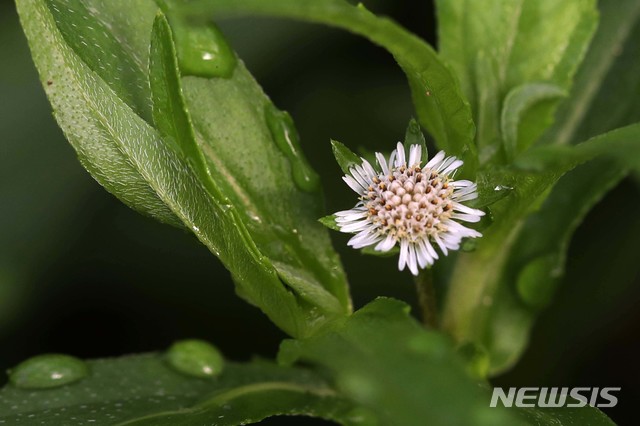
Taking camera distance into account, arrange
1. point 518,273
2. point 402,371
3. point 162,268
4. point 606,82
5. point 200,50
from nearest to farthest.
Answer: point 402,371 < point 200,50 < point 518,273 < point 606,82 < point 162,268

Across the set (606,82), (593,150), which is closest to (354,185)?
(593,150)

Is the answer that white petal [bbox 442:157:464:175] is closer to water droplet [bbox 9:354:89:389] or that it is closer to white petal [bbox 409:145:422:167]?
white petal [bbox 409:145:422:167]

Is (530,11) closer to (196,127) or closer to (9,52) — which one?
(196,127)

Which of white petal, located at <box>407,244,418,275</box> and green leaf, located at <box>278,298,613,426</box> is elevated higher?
white petal, located at <box>407,244,418,275</box>

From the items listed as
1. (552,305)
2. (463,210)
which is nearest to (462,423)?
(463,210)

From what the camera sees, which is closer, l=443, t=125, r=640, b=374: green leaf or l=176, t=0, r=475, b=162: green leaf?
l=176, t=0, r=475, b=162: green leaf

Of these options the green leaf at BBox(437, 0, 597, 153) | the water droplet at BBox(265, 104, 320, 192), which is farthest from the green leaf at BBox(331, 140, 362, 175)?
the green leaf at BBox(437, 0, 597, 153)

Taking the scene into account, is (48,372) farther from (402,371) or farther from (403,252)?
(402,371)
